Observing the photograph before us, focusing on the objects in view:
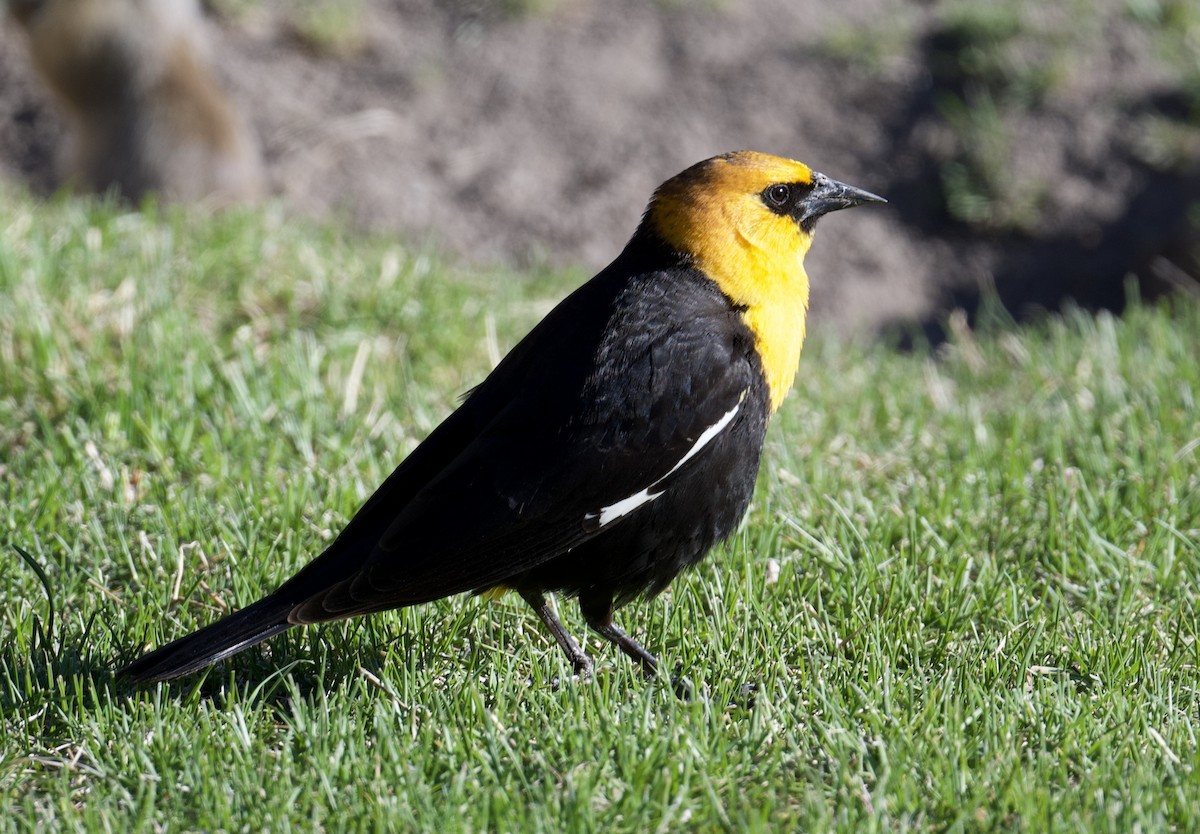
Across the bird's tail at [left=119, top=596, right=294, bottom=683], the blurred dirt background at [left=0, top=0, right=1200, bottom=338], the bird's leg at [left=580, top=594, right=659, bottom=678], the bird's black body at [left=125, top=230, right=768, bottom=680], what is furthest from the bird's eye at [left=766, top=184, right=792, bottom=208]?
the blurred dirt background at [left=0, top=0, right=1200, bottom=338]

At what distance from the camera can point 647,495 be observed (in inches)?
122

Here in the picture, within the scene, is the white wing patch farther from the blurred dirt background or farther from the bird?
the blurred dirt background

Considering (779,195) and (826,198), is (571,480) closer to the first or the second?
(779,195)

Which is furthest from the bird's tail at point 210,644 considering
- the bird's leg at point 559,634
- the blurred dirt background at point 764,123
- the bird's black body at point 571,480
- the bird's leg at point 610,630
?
the blurred dirt background at point 764,123

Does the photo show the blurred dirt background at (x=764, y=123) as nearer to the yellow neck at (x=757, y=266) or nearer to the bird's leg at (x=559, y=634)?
the yellow neck at (x=757, y=266)

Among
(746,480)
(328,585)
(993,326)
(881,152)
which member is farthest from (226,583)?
(881,152)

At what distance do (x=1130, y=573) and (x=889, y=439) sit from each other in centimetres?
140

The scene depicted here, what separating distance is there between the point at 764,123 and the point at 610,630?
6157 mm

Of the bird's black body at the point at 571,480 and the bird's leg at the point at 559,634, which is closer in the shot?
the bird's black body at the point at 571,480

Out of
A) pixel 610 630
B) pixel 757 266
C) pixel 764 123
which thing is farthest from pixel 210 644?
pixel 764 123

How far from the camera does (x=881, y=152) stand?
8.78 m

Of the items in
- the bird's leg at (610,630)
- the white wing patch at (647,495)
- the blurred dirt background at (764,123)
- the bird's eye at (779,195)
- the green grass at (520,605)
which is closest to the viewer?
the green grass at (520,605)

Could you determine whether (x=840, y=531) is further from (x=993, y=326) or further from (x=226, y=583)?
(x=993, y=326)

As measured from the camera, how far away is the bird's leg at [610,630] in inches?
129
